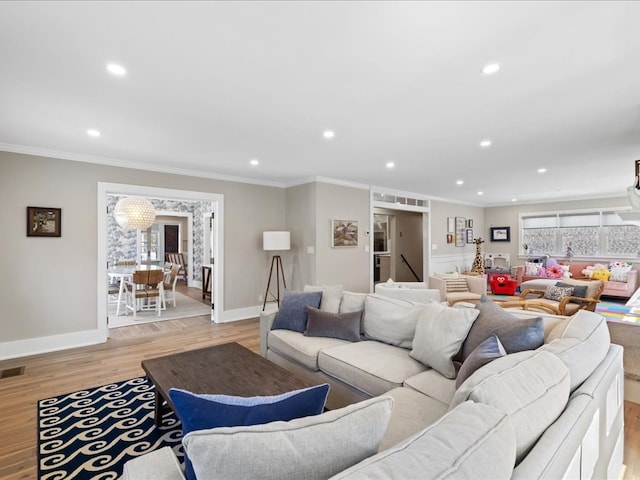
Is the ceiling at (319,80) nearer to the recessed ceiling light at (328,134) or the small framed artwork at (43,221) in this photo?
the recessed ceiling light at (328,134)

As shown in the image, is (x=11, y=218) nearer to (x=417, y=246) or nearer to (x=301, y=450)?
(x=301, y=450)

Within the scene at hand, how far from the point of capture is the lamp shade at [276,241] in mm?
5520

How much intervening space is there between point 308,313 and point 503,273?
700 centimetres

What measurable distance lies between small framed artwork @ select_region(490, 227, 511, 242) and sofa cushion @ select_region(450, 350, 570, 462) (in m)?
9.64

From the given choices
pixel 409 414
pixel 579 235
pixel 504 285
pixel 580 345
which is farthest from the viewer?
pixel 579 235

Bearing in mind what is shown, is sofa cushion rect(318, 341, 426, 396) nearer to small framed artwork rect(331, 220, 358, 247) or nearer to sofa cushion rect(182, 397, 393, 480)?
sofa cushion rect(182, 397, 393, 480)

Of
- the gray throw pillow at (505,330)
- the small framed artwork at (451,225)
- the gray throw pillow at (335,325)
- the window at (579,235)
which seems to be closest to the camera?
the gray throw pillow at (505,330)

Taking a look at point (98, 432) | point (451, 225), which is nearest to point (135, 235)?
point (98, 432)

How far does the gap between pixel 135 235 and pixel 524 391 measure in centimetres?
1039

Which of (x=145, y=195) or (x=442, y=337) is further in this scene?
(x=145, y=195)

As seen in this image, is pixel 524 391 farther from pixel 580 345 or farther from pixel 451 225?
pixel 451 225

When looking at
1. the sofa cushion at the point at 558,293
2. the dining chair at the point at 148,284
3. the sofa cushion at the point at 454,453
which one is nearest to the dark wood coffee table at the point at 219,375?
the sofa cushion at the point at 454,453

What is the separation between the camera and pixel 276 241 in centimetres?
555

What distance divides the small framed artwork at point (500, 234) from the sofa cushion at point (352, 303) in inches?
330
